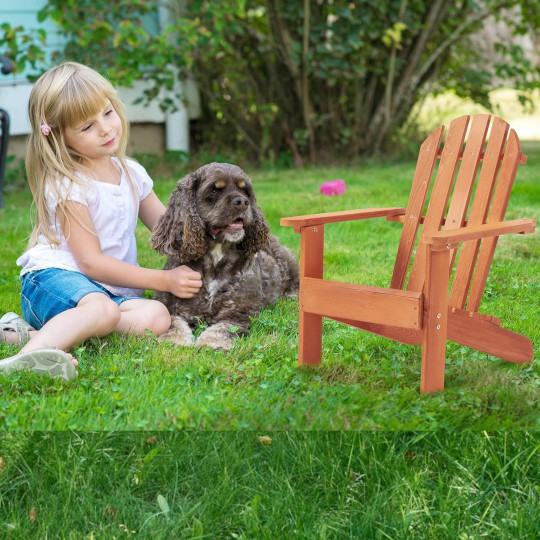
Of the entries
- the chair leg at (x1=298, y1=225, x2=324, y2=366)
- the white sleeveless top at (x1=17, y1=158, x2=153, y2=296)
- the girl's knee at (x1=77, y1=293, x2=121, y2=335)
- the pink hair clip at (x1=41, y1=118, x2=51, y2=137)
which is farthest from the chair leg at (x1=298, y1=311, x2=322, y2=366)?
the pink hair clip at (x1=41, y1=118, x2=51, y2=137)

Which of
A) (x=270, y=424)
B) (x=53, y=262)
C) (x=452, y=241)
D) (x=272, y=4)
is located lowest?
(x=270, y=424)

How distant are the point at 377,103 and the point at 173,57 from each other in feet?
9.68

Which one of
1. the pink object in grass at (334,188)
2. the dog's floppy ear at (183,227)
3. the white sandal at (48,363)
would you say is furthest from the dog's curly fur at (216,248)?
the pink object in grass at (334,188)

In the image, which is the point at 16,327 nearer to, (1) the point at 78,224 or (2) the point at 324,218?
(1) the point at 78,224

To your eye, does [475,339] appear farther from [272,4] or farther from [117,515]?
[272,4]

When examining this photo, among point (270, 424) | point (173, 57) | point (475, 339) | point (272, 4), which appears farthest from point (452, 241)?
point (272, 4)

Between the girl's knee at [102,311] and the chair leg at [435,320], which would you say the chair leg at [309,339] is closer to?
the chair leg at [435,320]

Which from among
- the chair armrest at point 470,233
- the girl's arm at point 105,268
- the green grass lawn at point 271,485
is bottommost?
the green grass lawn at point 271,485

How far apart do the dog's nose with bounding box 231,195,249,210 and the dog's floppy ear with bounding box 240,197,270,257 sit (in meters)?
0.19

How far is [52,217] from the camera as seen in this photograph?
13.9ft

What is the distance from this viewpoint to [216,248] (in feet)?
13.7

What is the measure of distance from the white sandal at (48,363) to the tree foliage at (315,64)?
6.06 meters

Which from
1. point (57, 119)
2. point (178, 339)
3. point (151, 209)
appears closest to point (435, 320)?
point (178, 339)

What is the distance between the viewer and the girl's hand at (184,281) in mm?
4137
